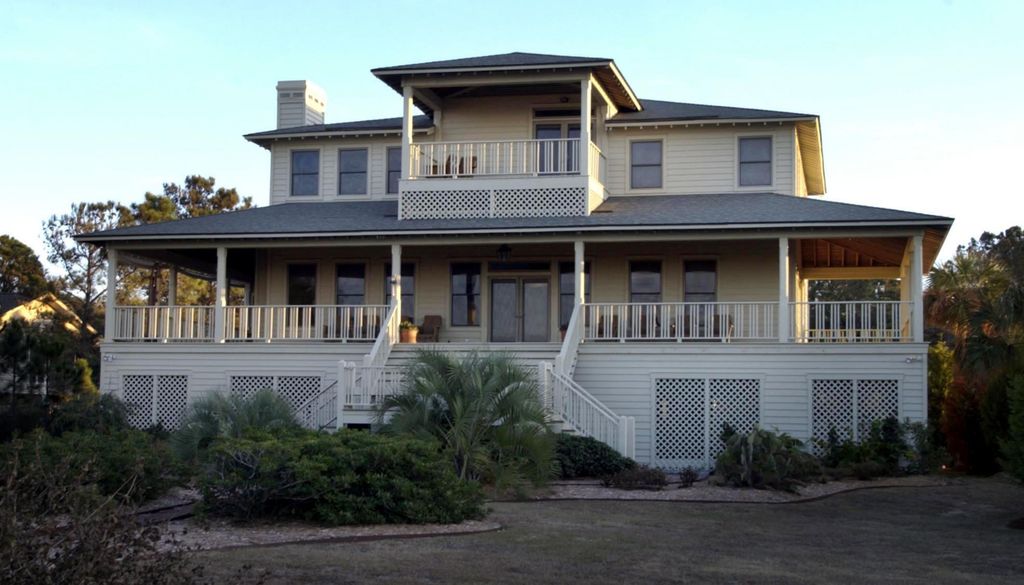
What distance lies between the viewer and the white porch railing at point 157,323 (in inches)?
1012

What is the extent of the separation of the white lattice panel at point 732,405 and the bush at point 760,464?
438 cm

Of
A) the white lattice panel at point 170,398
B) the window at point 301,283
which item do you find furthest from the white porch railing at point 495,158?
the white lattice panel at point 170,398

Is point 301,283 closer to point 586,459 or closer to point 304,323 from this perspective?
point 304,323

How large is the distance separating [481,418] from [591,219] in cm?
901

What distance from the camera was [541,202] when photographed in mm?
25156

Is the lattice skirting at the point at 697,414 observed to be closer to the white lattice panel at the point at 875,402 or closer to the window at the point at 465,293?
the white lattice panel at the point at 875,402

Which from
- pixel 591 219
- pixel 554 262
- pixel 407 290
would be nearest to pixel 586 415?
pixel 591 219

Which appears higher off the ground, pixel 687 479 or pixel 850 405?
pixel 850 405

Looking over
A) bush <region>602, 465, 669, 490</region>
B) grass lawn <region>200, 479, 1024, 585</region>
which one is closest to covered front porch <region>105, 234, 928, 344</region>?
bush <region>602, 465, 669, 490</region>

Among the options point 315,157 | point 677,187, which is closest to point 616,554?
point 677,187

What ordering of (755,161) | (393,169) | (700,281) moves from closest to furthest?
(700,281)
(755,161)
(393,169)

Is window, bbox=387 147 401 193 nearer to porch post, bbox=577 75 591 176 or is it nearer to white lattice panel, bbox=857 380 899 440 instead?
porch post, bbox=577 75 591 176

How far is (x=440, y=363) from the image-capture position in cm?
1677

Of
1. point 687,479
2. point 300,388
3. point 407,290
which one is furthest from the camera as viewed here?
point 407,290
